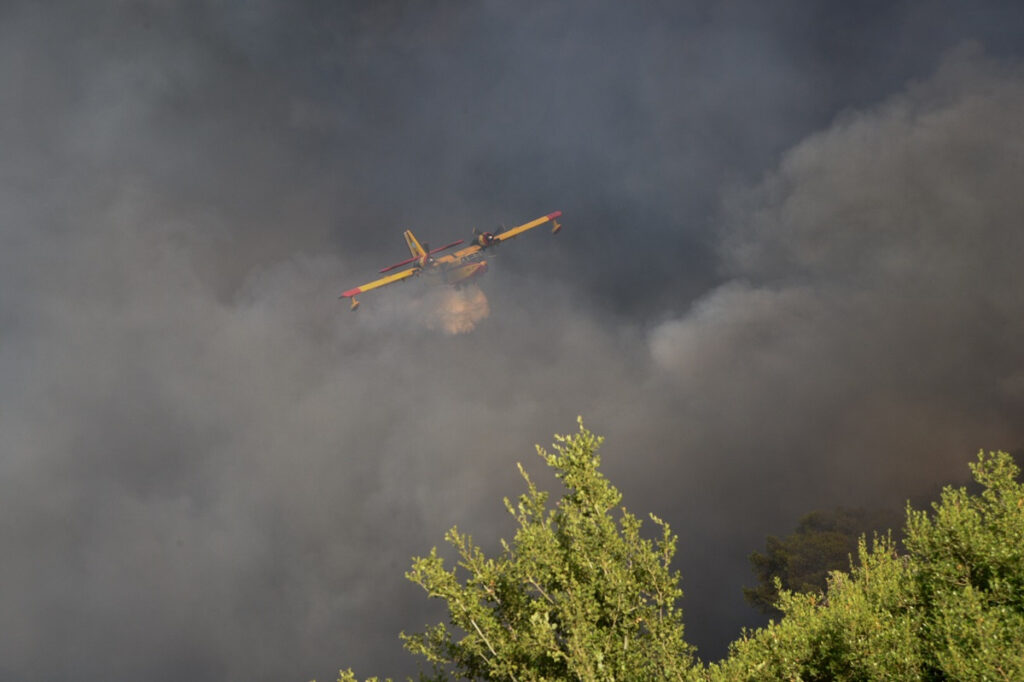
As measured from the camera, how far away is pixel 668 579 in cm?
3158

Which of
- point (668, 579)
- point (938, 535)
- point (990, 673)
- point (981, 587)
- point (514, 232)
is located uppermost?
point (514, 232)

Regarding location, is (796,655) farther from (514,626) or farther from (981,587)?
(514,626)

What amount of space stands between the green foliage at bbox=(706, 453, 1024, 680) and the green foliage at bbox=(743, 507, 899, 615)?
3476 inches

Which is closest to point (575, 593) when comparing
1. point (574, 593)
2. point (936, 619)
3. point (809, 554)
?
point (574, 593)

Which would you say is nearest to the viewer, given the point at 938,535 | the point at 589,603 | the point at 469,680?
the point at 589,603

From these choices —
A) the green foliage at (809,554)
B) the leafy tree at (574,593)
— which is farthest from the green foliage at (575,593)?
the green foliage at (809,554)

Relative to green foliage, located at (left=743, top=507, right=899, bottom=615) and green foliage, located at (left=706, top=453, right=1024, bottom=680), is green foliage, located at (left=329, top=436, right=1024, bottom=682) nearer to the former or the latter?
green foliage, located at (left=706, top=453, right=1024, bottom=680)

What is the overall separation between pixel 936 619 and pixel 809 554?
358ft

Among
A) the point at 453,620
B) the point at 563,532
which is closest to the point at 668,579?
the point at 563,532

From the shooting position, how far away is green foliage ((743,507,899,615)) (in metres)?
125

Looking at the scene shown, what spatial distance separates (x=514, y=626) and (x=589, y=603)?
4.42 meters

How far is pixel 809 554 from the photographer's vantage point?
129875mm

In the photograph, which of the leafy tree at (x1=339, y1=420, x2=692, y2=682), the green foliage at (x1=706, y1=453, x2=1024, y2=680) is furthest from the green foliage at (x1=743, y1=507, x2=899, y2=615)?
the leafy tree at (x1=339, y1=420, x2=692, y2=682)

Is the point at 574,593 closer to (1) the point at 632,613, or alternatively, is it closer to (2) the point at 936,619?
(1) the point at 632,613
